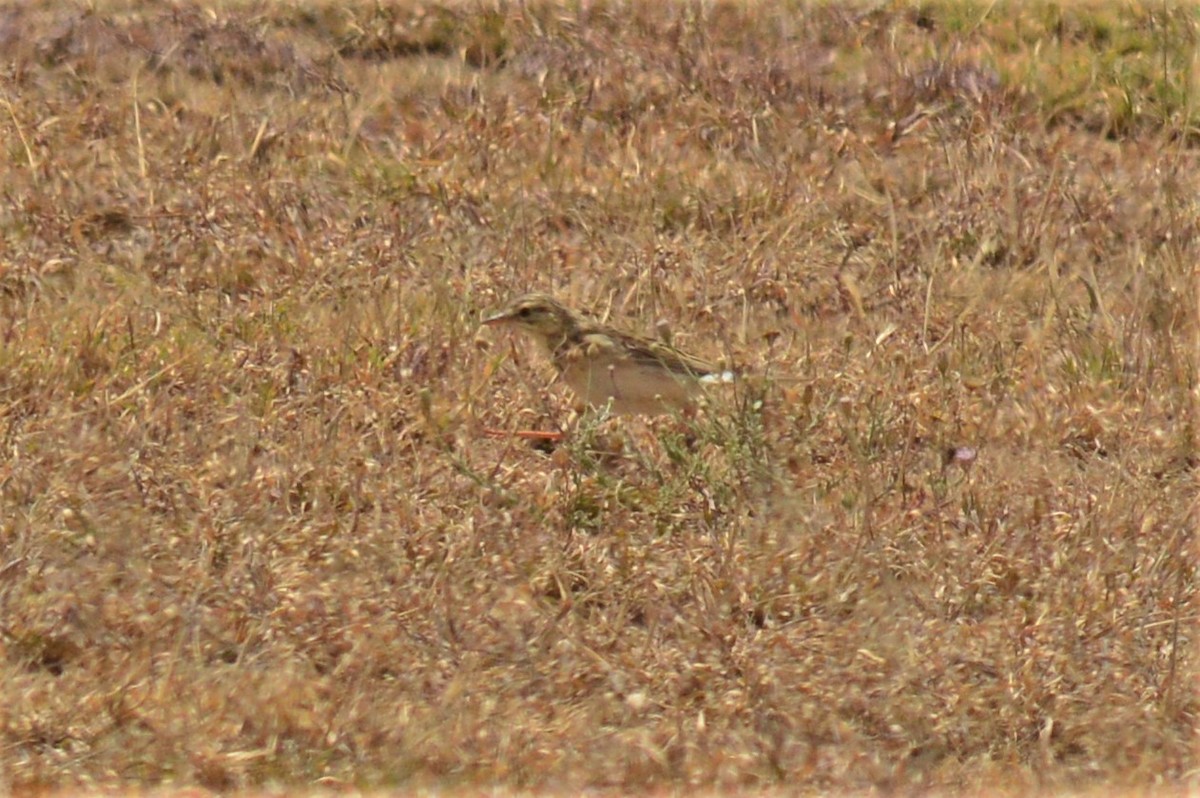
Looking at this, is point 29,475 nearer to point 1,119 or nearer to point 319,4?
point 1,119

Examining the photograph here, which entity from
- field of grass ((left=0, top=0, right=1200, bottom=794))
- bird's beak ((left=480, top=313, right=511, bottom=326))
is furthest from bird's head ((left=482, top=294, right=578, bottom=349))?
field of grass ((left=0, top=0, right=1200, bottom=794))

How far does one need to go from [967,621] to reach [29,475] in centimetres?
273

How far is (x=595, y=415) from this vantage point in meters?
6.54

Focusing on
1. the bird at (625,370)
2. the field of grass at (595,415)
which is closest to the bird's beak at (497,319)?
the field of grass at (595,415)

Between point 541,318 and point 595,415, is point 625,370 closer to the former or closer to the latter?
point 595,415

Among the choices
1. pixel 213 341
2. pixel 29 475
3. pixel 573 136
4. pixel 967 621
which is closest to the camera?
pixel 967 621

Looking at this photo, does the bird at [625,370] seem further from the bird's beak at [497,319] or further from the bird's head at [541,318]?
the bird's beak at [497,319]

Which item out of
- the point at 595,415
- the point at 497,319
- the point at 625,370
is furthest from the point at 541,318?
the point at 595,415

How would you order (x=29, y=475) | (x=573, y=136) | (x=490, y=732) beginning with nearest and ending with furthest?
(x=490, y=732) → (x=29, y=475) → (x=573, y=136)

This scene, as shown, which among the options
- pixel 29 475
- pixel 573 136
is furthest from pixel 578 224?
pixel 29 475

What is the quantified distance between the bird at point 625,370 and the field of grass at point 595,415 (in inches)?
5.0

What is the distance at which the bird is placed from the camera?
6727 millimetres

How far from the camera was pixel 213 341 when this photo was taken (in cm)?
743

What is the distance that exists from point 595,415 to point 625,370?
0.28m
